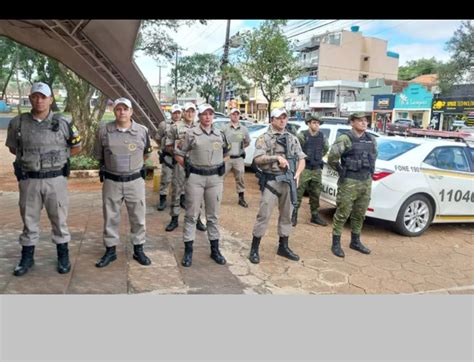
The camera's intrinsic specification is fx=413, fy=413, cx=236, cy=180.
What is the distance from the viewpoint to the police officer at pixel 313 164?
6.18 meters

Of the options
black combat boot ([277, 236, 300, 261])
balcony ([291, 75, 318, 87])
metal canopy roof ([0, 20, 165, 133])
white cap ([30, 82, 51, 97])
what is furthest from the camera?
balcony ([291, 75, 318, 87])

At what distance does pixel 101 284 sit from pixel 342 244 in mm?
3016

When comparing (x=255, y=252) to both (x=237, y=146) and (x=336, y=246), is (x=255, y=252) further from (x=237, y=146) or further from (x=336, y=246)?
(x=237, y=146)

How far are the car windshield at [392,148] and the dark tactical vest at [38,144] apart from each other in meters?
4.07

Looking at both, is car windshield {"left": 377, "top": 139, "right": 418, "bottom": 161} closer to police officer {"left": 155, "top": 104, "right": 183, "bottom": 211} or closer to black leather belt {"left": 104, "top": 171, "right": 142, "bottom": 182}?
police officer {"left": 155, "top": 104, "right": 183, "bottom": 211}

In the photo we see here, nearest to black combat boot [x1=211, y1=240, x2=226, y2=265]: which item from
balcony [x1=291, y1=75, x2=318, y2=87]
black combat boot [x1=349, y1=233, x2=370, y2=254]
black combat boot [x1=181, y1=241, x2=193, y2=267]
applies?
black combat boot [x1=181, y1=241, x2=193, y2=267]

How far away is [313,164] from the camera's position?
616cm

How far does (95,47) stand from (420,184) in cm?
579

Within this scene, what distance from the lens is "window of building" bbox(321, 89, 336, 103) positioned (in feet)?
162

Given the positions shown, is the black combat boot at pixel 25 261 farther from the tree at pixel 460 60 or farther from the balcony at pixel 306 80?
the balcony at pixel 306 80

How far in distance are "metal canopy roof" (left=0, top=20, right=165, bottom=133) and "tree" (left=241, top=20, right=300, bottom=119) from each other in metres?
8.19

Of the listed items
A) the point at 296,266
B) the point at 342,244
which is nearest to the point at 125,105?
the point at 296,266

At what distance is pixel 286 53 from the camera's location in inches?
650
